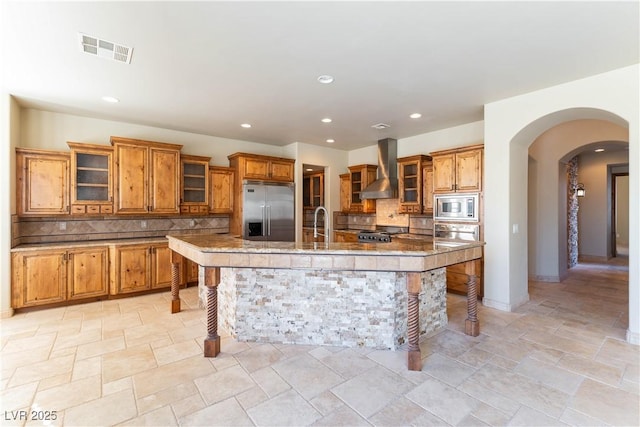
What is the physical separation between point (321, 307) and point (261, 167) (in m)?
3.62

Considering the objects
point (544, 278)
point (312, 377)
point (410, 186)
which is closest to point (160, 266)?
point (312, 377)

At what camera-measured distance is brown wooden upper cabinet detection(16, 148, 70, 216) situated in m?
3.99

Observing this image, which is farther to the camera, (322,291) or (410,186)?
(410,186)

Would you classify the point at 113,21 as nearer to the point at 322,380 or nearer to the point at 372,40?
the point at 372,40

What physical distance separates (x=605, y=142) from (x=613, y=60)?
304 centimetres

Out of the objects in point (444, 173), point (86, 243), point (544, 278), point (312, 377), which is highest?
point (444, 173)

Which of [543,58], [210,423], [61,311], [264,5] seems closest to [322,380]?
[210,423]

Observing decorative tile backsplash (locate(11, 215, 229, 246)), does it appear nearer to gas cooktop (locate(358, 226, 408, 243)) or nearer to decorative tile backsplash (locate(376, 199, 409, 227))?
gas cooktop (locate(358, 226, 408, 243))

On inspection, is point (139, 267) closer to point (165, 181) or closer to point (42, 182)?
point (165, 181)

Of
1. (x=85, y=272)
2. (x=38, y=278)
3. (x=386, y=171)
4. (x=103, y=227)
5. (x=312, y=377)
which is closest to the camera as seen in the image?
(x=312, y=377)

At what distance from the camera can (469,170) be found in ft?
14.7

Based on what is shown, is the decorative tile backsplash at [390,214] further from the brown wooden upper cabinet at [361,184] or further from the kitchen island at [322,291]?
the kitchen island at [322,291]

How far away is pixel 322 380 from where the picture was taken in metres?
2.34

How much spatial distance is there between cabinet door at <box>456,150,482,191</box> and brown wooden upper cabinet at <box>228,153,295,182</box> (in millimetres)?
3212
